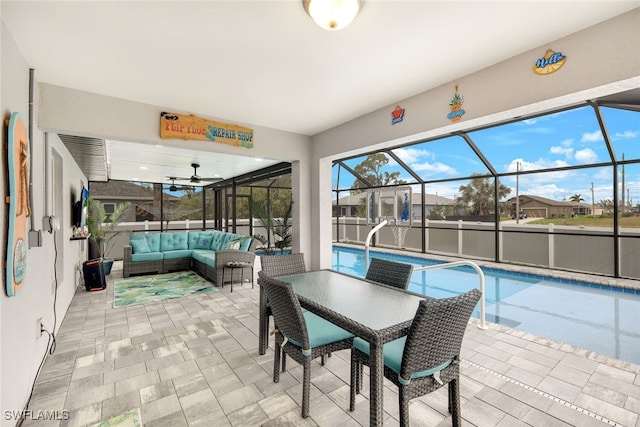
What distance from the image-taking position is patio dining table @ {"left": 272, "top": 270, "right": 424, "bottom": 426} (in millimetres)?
1495

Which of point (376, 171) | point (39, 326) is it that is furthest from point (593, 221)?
point (39, 326)

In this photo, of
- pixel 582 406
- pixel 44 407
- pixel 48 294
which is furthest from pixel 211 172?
pixel 582 406

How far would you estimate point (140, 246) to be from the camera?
19.8 feet

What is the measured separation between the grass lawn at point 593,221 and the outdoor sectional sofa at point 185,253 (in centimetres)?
632

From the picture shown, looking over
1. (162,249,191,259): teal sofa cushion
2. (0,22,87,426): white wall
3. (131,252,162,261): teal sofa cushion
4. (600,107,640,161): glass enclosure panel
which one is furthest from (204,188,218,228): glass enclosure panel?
(600,107,640,161): glass enclosure panel

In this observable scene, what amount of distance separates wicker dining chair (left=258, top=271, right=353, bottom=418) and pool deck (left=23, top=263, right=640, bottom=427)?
1.12 feet

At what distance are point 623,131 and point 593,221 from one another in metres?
1.83

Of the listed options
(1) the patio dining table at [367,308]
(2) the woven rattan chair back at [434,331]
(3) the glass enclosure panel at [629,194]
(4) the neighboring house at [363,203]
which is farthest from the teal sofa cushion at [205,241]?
(3) the glass enclosure panel at [629,194]

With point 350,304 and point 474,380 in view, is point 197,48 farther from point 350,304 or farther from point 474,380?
point 474,380

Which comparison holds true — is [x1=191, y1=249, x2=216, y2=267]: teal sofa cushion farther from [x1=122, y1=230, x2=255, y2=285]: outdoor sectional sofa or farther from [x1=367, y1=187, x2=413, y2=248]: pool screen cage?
[x1=367, y1=187, x2=413, y2=248]: pool screen cage

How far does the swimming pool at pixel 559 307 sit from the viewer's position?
303cm

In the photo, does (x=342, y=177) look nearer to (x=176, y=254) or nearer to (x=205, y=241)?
(x=205, y=241)

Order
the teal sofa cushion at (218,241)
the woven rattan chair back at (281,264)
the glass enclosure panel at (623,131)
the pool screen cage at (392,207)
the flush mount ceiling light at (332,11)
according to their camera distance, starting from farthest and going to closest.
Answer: the teal sofa cushion at (218,241) < the pool screen cage at (392,207) < the glass enclosure panel at (623,131) < the woven rattan chair back at (281,264) < the flush mount ceiling light at (332,11)

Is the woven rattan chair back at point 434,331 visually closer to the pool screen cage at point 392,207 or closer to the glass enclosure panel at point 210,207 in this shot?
the pool screen cage at point 392,207
